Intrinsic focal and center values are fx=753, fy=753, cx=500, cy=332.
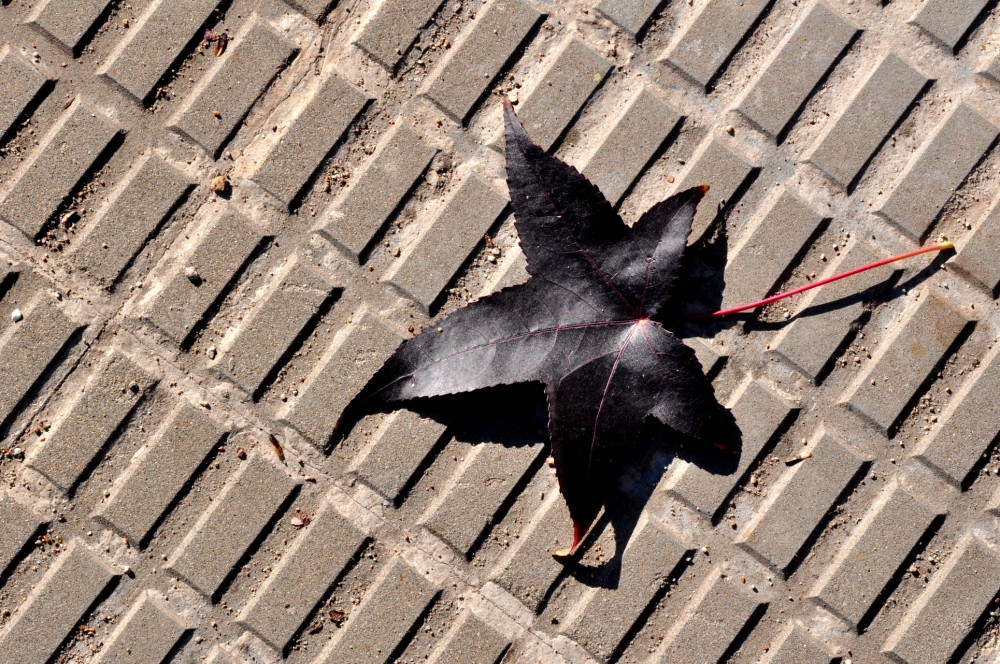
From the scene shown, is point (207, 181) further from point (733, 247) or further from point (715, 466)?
point (715, 466)

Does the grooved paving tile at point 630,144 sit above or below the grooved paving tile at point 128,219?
above

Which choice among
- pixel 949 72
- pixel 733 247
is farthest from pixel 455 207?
pixel 949 72

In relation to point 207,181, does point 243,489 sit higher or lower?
lower

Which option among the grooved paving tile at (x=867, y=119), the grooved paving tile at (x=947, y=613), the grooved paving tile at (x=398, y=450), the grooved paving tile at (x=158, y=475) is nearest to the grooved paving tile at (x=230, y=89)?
the grooved paving tile at (x=158, y=475)

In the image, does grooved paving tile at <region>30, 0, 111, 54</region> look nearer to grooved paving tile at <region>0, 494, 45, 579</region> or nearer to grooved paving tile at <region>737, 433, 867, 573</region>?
grooved paving tile at <region>0, 494, 45, 579</region>

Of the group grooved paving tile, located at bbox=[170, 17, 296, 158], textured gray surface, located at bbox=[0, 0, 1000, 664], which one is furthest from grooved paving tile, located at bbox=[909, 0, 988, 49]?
grooved paving tile, located at bbox=[170, 17, 296, 158]

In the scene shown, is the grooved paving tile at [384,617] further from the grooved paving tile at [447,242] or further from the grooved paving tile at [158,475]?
the grooved paving tile at [447,242]
